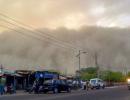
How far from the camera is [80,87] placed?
77500 millimetres

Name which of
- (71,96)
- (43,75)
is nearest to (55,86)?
(71,96)

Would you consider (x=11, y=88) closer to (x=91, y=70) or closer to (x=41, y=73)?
(x=41, y=73)

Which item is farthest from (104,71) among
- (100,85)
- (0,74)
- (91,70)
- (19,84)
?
(0,74)

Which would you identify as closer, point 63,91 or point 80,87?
point 63,91

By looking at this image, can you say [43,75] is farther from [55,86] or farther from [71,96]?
A: [71,96]

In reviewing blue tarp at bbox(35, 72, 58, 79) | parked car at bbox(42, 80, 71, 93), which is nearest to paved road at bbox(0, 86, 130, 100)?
parked car at bbox(42, 80, 71, 93)

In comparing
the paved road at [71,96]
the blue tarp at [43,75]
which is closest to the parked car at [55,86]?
the paved road at [71,96]

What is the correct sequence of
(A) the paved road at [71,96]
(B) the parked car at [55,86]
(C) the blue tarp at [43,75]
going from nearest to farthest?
(A) the paved road at [71,96] < (B) the parked car at [55,86] < (C) the blue tarp at [43,75]

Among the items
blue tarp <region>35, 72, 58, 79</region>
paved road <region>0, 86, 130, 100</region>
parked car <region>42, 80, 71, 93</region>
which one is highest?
blue tarp <region>35, 72, 58, 79</region>

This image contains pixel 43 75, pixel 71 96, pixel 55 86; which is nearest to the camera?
pixel 71 96

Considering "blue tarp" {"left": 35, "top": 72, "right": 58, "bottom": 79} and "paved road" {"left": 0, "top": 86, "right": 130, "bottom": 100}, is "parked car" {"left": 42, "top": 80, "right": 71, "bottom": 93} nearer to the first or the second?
"paved road" {"left": 0, "top": 86, "right": 130, "bottom": 100}

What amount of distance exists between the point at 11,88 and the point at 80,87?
2776cm

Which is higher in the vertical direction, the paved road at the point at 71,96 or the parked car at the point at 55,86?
the parked car at the point at 55,86

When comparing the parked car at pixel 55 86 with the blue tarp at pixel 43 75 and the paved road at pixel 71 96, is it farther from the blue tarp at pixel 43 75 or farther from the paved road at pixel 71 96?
the blue tarp at pixel 43 75
